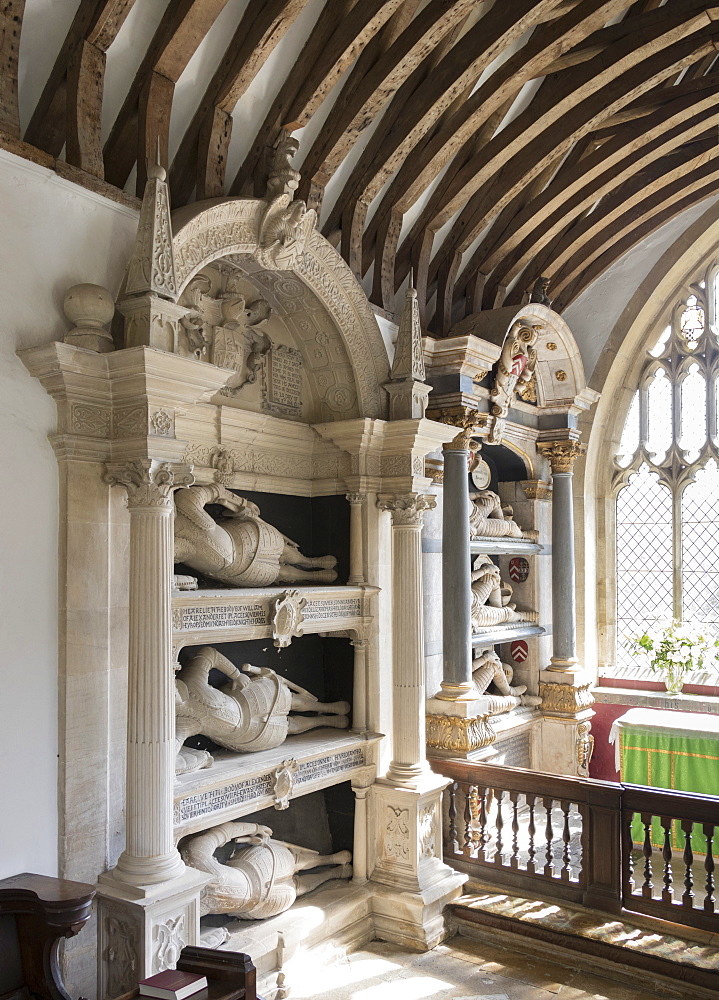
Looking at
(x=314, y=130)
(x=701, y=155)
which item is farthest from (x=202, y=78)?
(x=701, y=155)

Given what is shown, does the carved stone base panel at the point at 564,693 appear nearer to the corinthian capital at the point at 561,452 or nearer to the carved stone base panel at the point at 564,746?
the carved stone base panel at the point at 564,746

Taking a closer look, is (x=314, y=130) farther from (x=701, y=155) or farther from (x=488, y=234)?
(x=701, y=155)

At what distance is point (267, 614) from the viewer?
4.18 m

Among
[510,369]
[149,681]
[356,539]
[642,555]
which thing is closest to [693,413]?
[642,555]

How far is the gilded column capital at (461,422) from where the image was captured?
5430 mm

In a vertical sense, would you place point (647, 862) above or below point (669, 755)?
below

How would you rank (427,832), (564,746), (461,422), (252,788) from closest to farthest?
(252,788), (427,832), (461,422), (564,746)

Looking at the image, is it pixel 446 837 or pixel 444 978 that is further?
pixel 446 837

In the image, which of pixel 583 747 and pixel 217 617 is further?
pixel 583 747

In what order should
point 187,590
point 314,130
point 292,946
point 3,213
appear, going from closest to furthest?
point 3,213, point 187,590, point 292,946, point 314,130

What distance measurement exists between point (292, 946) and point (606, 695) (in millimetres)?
4091

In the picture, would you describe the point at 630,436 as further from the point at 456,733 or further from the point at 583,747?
the point at 456,733

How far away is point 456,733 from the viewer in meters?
5.32

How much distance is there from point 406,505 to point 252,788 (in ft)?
5.81
